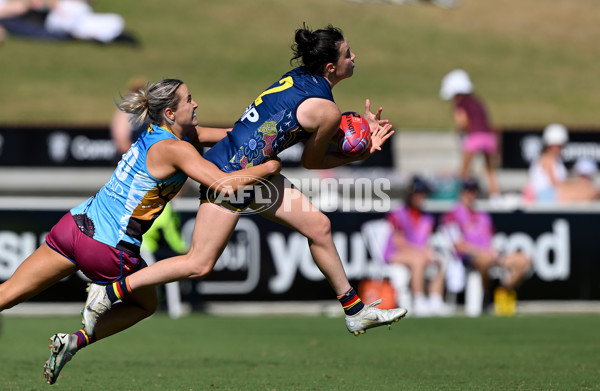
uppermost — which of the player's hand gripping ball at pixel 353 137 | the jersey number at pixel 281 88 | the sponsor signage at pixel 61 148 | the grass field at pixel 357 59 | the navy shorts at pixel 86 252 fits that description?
the grass field at pixel 357 59

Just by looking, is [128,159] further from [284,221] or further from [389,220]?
[389,220]

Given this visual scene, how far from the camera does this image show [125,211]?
18.6 feet

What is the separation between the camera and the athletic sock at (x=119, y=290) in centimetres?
574

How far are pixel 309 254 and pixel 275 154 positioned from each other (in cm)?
564

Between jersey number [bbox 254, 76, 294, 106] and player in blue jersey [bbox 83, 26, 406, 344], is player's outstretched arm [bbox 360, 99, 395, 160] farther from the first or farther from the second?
jersey number [bbox 254, 76, 294, 106]

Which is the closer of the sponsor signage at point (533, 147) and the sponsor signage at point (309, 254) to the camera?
the sponsor signage at point (309, 254)

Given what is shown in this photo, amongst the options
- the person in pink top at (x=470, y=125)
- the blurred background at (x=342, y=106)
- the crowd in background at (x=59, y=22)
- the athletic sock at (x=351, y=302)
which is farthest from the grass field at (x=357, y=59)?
the athletic sock at (x=351, y=302)

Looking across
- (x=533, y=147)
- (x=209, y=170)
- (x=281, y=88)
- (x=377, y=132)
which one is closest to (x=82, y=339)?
(x=209, y=170)

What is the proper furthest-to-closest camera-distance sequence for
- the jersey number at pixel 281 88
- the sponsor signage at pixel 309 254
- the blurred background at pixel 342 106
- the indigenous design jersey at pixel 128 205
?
the blurred background at pixel 342 106, the sponsor signage at pixel 309 254, the jersey number at pixel 281 88, the indigenous design jersey at pixel 128 205

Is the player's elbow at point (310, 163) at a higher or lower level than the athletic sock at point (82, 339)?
higher

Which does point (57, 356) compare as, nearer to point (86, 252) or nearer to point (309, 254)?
point (86, 252)

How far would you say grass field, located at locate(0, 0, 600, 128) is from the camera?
26.7 m

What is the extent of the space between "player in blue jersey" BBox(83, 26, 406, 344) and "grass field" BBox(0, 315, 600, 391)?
61 cm

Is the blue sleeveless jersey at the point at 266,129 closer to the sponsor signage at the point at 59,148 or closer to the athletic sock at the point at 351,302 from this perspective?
the athletic sock at the point at 351,302
